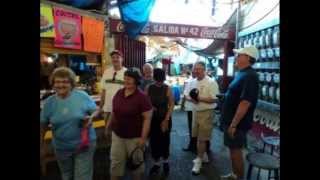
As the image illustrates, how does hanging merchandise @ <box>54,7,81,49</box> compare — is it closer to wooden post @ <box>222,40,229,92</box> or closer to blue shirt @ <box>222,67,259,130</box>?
blue shirt @ <box>222,67,259,130</box>

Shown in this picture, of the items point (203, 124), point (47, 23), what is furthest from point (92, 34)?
point (203, 124)

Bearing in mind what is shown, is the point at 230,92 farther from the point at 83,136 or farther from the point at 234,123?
the point at 83,136

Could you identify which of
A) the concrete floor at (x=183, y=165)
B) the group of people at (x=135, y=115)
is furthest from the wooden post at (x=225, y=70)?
the group of people at (x=135, y=115)

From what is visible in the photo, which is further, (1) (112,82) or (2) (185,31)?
(2) (185,31)

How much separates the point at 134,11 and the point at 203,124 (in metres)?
1.85

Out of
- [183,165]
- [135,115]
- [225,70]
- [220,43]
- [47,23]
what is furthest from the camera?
[220,43]

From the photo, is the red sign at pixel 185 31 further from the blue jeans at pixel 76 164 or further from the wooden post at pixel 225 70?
the blue jeans at pixel 76 164

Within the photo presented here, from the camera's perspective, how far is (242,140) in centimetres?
285

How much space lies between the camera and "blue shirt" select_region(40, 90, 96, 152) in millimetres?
2287

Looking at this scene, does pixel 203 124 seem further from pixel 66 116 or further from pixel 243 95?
pixel 66 116

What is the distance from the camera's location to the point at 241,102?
2.72m
